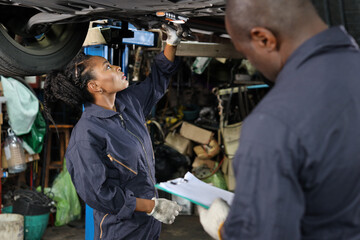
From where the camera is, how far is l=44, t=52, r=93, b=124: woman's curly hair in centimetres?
213

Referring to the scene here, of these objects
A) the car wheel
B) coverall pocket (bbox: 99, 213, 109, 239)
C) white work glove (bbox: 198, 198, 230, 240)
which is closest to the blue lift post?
the car wheel

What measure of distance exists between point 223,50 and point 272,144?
2727 millimetres

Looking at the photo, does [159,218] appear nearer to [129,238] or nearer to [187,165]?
[129,238]

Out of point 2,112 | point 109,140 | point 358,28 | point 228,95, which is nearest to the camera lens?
point 358,28

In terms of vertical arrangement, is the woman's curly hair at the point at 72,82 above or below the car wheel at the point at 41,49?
below

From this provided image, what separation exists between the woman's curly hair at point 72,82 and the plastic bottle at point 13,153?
2312 mm

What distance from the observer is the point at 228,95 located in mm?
5461

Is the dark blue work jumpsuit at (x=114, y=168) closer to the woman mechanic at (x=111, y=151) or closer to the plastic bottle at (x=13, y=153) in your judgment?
the woman mechanic at (x=111, y=151)

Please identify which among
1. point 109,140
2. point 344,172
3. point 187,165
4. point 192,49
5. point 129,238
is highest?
point 192,49

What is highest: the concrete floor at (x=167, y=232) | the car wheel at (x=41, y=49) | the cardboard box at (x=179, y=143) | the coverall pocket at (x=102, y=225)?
the car wheel at (x=41, y=49)

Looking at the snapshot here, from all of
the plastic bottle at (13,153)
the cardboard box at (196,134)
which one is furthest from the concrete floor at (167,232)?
the cardboard box at (196,134)

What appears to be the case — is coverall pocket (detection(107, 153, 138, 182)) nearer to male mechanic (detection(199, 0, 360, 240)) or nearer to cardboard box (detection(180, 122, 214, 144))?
male mechanic (detection(199, 0, 360, 240))

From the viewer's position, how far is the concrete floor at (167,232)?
14.8 feet

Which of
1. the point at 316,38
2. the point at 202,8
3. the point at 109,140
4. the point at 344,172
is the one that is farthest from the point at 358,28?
the point at 109,140
